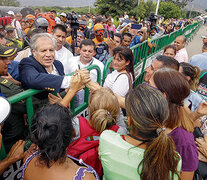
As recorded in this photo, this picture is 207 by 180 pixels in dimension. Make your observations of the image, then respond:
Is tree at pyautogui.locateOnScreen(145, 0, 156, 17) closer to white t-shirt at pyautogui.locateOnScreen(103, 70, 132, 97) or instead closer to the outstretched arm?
white t-shirt at pyautogui.locateOnScreen(103, 70, 132, 97)

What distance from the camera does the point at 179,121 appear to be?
1375 mm

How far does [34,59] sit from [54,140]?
1045 mm

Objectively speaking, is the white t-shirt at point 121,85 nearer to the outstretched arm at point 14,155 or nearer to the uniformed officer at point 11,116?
the uniformed officer at point 11,116

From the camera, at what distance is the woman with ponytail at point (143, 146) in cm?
99

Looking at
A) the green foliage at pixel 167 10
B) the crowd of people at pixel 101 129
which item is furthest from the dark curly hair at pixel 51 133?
the green foliage at pixel 167 10

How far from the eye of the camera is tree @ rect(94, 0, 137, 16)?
3256 centimetres

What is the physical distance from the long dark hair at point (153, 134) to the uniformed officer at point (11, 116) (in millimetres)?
1055

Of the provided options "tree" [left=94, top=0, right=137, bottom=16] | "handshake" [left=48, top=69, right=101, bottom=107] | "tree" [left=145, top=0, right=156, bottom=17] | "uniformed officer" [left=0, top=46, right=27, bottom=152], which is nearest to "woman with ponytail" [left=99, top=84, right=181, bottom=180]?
"handshake" [left=48, top=69, right=101, bottom=107]

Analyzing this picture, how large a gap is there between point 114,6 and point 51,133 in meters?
36.3

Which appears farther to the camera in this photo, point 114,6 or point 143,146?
point 114,6

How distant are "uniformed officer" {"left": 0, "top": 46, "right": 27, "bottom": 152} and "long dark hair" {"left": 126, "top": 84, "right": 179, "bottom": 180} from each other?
3.46ft

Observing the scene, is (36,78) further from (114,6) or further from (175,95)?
(114,6)

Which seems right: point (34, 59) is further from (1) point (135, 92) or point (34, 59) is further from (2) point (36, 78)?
(1) point (135, 92)

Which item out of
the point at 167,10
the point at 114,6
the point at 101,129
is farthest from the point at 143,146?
the point at 167,10
